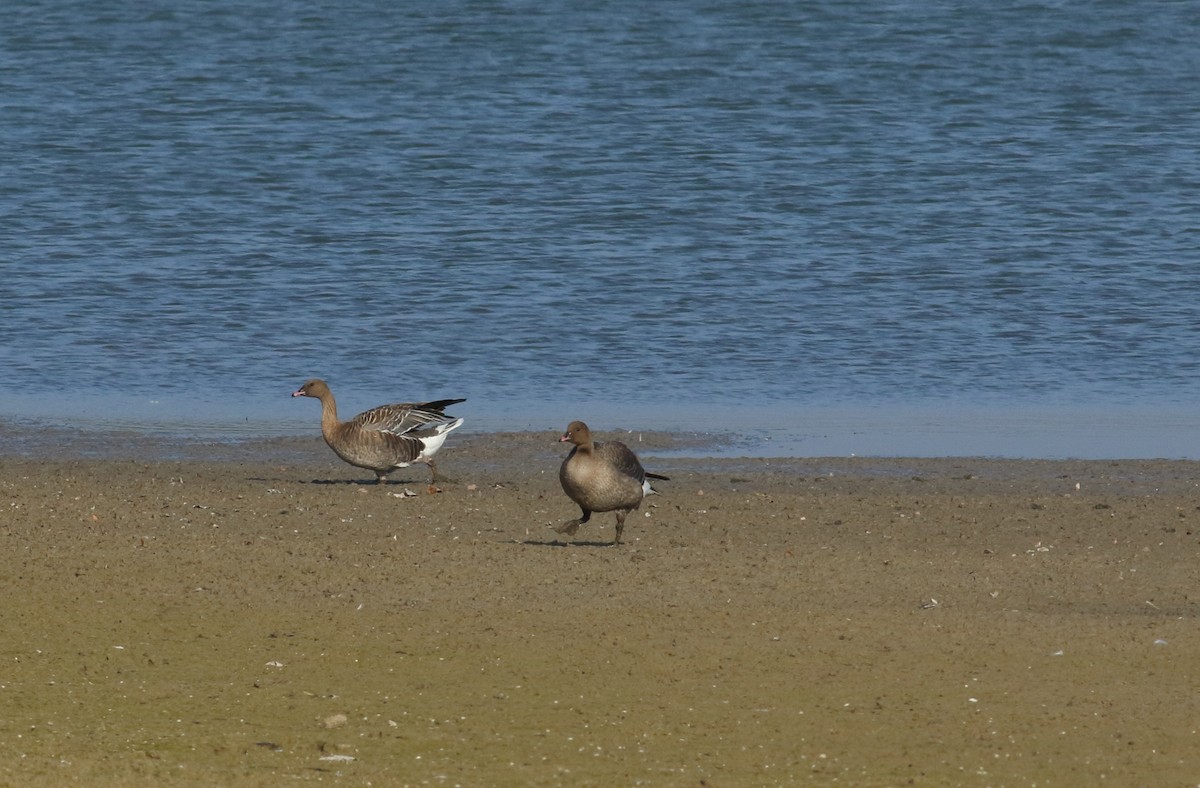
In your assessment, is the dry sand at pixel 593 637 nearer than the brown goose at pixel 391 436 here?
Yes

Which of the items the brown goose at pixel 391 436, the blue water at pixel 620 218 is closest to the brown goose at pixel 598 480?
the brown goose at pixel 391 436

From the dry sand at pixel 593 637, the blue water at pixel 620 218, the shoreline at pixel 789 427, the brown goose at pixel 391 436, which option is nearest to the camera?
the dry sand at pixel 593 637

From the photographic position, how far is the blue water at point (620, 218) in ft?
57.9

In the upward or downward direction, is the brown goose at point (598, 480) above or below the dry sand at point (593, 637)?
above

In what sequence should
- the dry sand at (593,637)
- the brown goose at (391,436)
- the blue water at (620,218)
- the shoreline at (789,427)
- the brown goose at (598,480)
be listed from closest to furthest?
the dry sand at (593,637), the brown goose at (598,480), the brown goose at (391,436), the shoreline at (789,427), the blue water at (620,218)

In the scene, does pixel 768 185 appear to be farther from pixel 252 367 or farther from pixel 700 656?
pixel 700 656

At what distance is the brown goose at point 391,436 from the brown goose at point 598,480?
2.38 m

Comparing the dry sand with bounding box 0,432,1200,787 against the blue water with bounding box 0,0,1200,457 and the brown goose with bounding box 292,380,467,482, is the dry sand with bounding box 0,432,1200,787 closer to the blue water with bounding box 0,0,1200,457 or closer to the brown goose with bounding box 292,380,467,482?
the brown goose with bounding box 292,380,467,482

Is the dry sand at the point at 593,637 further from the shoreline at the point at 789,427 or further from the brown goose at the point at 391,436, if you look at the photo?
the shoreline at the point at 789,427

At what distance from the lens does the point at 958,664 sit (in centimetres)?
852

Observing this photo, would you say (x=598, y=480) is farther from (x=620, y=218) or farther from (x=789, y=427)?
(x=620, y=218)

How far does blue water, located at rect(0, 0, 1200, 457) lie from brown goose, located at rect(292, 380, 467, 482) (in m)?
2.27

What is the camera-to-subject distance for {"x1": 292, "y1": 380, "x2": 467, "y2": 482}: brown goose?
13594 mm

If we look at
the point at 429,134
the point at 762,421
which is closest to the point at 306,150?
the point at 429,134
